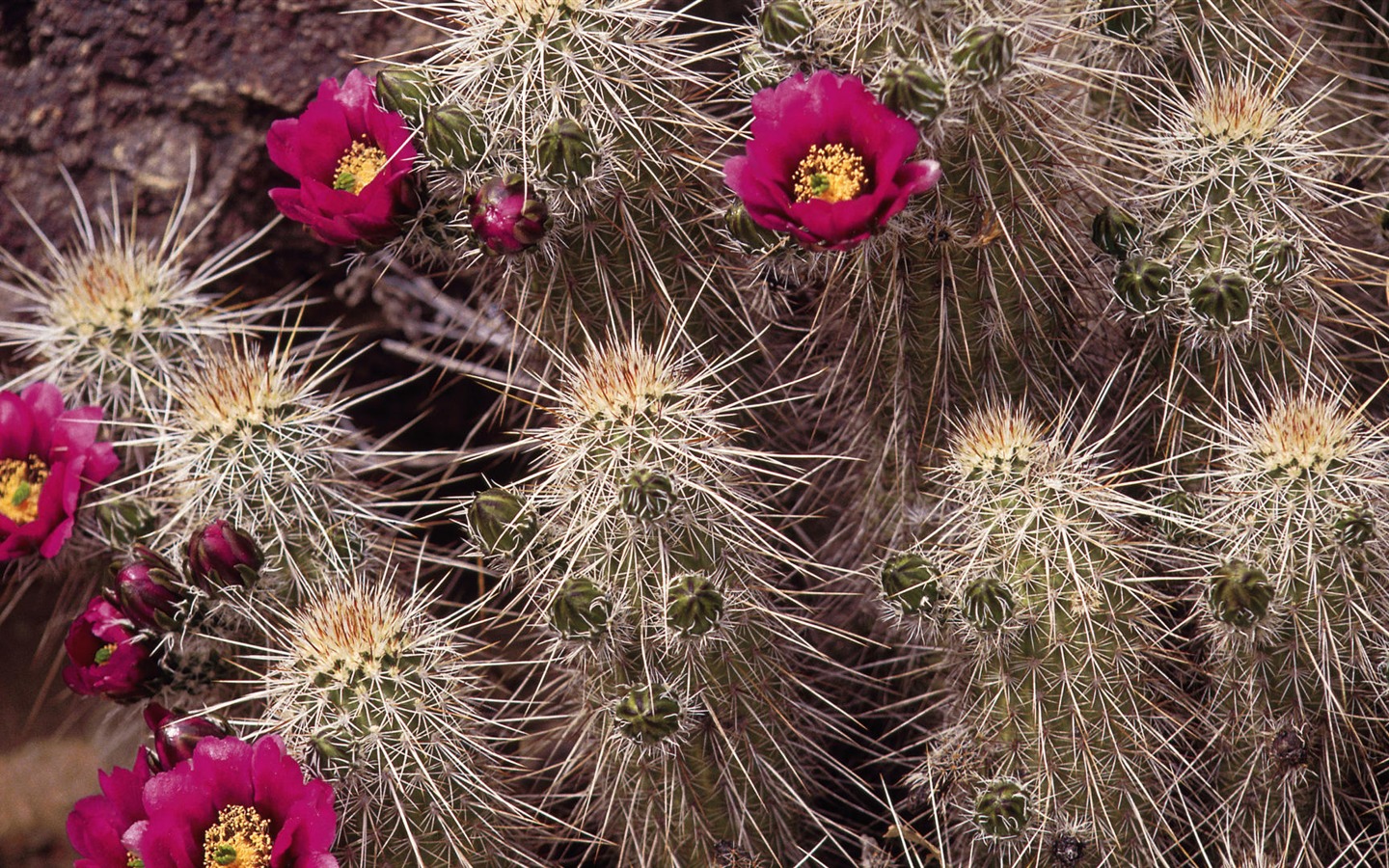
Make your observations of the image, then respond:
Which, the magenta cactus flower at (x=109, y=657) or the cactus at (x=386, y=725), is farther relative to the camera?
the magenta cactus flower at (x=109, y=657)

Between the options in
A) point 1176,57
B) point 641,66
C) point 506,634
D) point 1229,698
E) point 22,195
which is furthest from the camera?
point 22,195

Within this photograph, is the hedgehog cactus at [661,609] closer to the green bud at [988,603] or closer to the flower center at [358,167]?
the green bud at [988,603]

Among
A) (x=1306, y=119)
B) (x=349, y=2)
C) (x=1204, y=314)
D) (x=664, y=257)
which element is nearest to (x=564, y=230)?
(x=664, y=257)

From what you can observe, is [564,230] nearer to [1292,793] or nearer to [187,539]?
[187,539]

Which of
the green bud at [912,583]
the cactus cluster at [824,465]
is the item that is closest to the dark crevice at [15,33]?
the cactus cluster at [824,465]

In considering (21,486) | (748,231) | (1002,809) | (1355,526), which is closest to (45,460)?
(21,486)

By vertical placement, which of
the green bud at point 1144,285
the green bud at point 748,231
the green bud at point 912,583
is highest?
the green bud at point 748,231

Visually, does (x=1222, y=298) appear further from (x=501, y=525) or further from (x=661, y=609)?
(x=501, y=525)
